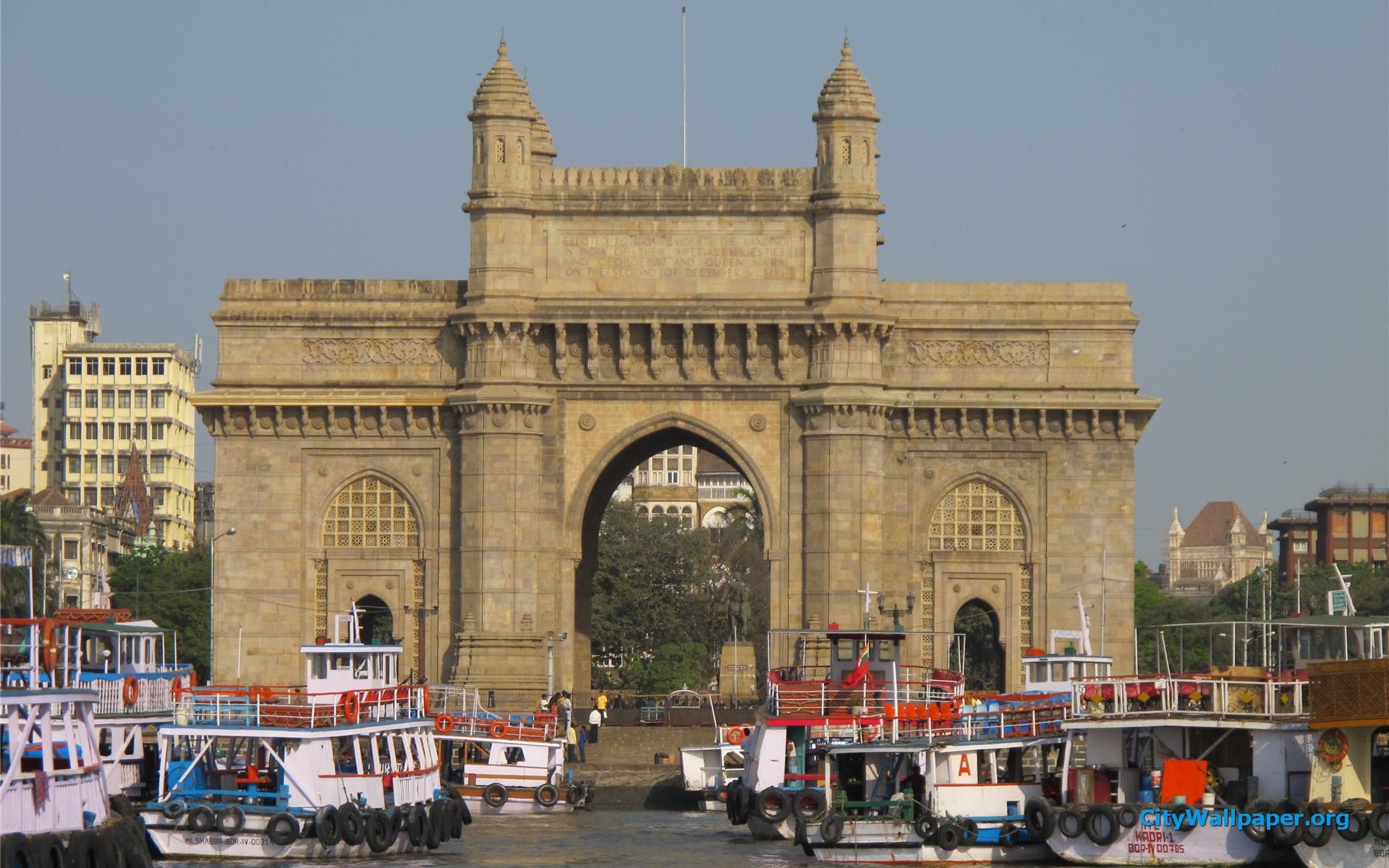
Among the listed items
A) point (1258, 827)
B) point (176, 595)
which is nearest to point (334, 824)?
point (1258, 827)

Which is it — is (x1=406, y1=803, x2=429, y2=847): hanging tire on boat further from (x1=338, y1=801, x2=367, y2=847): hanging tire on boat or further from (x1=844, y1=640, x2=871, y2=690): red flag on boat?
(x1=844, y1=640, x2=871, y2=690): red flag on boat

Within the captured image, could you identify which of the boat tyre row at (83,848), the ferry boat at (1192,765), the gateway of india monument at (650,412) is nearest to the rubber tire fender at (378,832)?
the boat tyre row at (83,848)

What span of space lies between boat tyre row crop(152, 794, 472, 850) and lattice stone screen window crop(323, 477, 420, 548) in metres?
22.2

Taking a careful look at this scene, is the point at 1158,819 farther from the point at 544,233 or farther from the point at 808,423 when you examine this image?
the point at 544,233

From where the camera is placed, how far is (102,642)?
201 ft

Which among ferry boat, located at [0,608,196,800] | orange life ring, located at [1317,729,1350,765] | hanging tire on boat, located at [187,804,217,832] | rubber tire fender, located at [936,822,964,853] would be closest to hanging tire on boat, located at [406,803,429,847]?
hanging tire on boat, located at [187,804,217,832]

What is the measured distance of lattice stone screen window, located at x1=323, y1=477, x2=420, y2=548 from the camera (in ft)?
254

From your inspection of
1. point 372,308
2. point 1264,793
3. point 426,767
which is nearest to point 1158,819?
point 1264,793

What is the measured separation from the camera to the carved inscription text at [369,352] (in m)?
77.0

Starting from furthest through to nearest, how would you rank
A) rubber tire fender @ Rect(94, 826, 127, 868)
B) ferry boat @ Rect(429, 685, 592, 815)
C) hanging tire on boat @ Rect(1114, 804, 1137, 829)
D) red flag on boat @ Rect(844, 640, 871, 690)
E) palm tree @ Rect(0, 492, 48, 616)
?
palm tree @ Rect(0, 492, 48, 616) < ferry boat @ Rect(429, 685, 592, 815) < red flag on boat @ Rect(844, 640, 871, 690) < hanging tire on boat @ Rect(1114, 804, 1137, 829) < rubber tire fender @ Rect(94, 826, 127, 868)

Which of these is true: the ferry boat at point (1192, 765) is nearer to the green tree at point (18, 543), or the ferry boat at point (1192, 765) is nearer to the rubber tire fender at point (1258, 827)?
the rubber tire fender at point (1258, 827)

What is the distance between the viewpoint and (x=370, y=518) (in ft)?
254

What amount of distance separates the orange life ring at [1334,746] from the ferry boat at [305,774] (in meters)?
17.4

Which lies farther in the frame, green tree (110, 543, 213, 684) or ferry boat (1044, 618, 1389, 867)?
green tree (110, 543, 213, 684)
